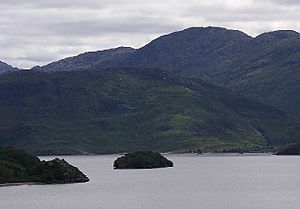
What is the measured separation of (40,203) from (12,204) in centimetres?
576

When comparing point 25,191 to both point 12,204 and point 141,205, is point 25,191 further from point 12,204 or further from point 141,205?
point 141,205

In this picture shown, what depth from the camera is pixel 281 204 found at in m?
154

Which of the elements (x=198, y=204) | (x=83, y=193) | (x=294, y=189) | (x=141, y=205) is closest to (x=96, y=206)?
(x=141, y=205)

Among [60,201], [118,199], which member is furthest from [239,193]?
[60,201]

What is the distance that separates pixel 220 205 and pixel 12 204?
139 feet

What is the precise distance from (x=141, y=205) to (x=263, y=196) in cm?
3270

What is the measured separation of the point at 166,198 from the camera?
575ft

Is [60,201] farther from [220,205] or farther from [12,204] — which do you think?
[220,205]

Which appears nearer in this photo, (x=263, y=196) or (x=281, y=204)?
(x=281, y=204)

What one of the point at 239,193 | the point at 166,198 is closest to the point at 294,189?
the point at 239,193

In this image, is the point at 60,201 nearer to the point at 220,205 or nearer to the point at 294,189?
the point at 220,205

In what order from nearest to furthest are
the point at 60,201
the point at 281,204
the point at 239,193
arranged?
1. the point at 281,204
2. the point at 60,201
3. the point at 239,193

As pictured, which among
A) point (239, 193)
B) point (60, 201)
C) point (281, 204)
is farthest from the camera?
point (239, 193)

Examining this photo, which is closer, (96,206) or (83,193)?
(96,206)
